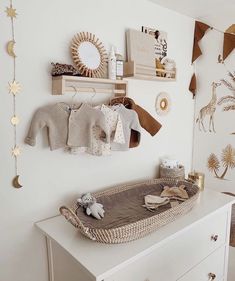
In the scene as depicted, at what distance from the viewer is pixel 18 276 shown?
1385 mm

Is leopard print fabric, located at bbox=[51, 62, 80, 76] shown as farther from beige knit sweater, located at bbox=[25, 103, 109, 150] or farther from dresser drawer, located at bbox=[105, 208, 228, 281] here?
dresser drawer, located at bbox=[105, 208, 228, 281]

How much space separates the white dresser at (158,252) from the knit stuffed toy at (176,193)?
0.34 ft

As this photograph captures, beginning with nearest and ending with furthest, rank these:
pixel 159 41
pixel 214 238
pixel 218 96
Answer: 1. pixel 214 238
2. pixel 159 41
3. pixel 218 96

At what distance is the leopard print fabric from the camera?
134 centimetres

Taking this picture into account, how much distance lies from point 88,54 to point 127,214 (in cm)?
95

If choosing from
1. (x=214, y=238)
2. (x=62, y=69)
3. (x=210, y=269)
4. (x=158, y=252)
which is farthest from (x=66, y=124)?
(x=210, y=269)

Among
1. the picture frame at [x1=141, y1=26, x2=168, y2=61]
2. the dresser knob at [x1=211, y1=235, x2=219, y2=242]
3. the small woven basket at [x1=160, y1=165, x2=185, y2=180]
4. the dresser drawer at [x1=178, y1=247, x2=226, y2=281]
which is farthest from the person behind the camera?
the small woven basket at [x1=160, y1=165, x2=185, y2=180]

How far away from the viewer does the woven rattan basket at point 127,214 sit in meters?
1.16

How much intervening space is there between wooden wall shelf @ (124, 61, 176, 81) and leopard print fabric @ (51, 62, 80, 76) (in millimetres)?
401

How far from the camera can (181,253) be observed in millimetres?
1398

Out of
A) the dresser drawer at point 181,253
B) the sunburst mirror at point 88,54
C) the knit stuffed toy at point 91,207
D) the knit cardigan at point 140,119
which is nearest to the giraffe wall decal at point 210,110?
the knit cardigan at point 140,119

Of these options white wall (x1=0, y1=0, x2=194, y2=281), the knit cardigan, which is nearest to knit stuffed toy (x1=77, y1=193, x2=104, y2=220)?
white wall (x1=0, y1=0, x2=194, y2=281)

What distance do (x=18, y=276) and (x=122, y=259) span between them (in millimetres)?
657

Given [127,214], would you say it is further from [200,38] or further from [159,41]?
[200,38]
